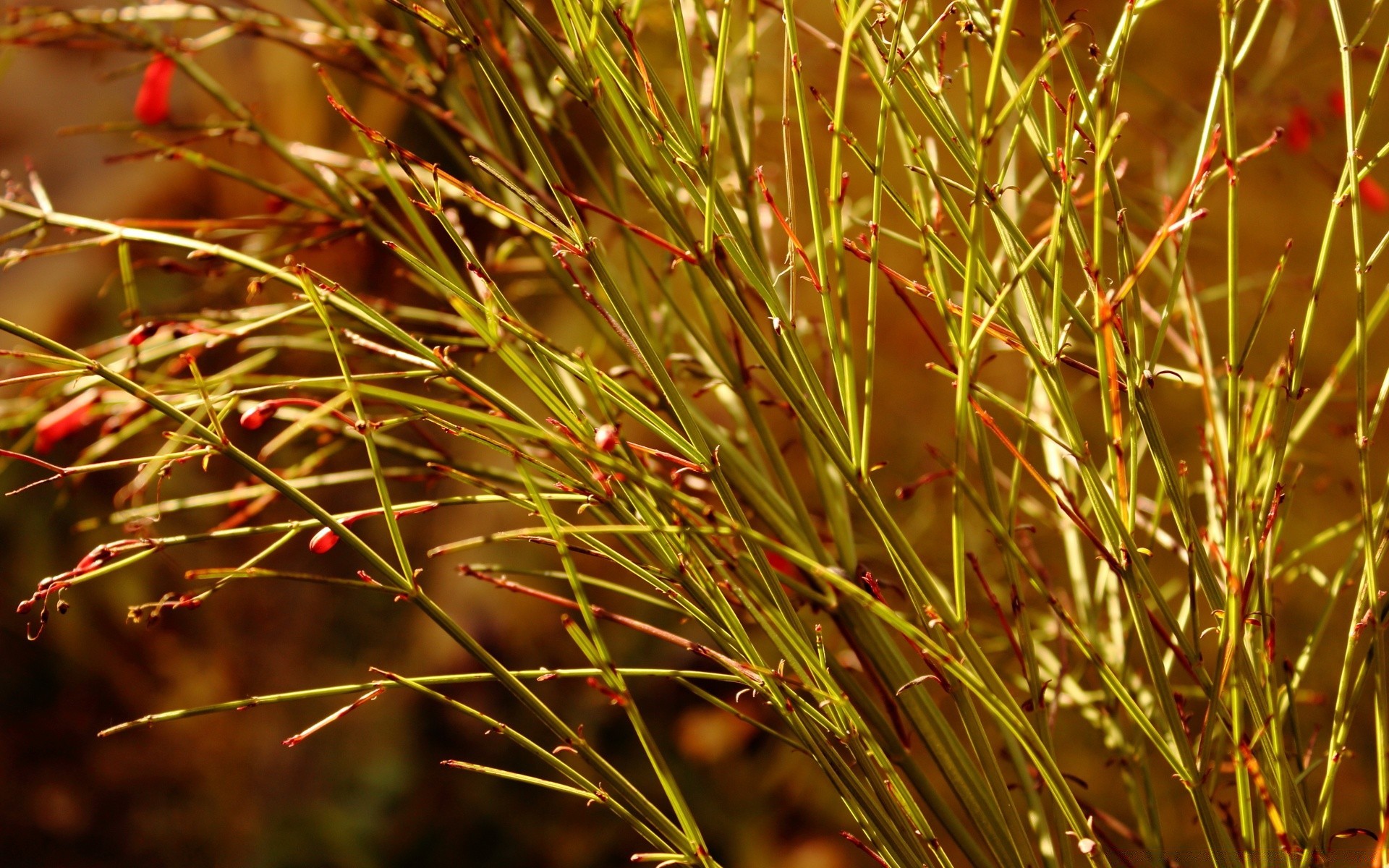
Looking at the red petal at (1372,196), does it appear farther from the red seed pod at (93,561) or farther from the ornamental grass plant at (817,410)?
the red seed pod at (93,561)

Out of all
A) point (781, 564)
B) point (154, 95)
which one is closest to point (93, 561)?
point (781, 564)

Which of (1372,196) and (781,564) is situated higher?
(1372,196)

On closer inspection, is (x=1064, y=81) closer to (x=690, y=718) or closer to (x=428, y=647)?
(x=690, y=718)

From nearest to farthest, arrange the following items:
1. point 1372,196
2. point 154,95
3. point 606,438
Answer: point 606,438 < point 154,95 < point 1372,196

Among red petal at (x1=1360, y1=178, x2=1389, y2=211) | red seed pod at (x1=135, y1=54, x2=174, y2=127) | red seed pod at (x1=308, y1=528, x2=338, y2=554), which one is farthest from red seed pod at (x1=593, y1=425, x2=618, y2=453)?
red petal at (x1=1360, y1=178, x2=1389, y2=211)

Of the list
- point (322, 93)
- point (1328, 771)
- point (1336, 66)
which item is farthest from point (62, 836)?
point (1336, 66)

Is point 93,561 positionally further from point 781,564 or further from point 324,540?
A: point 781,564
